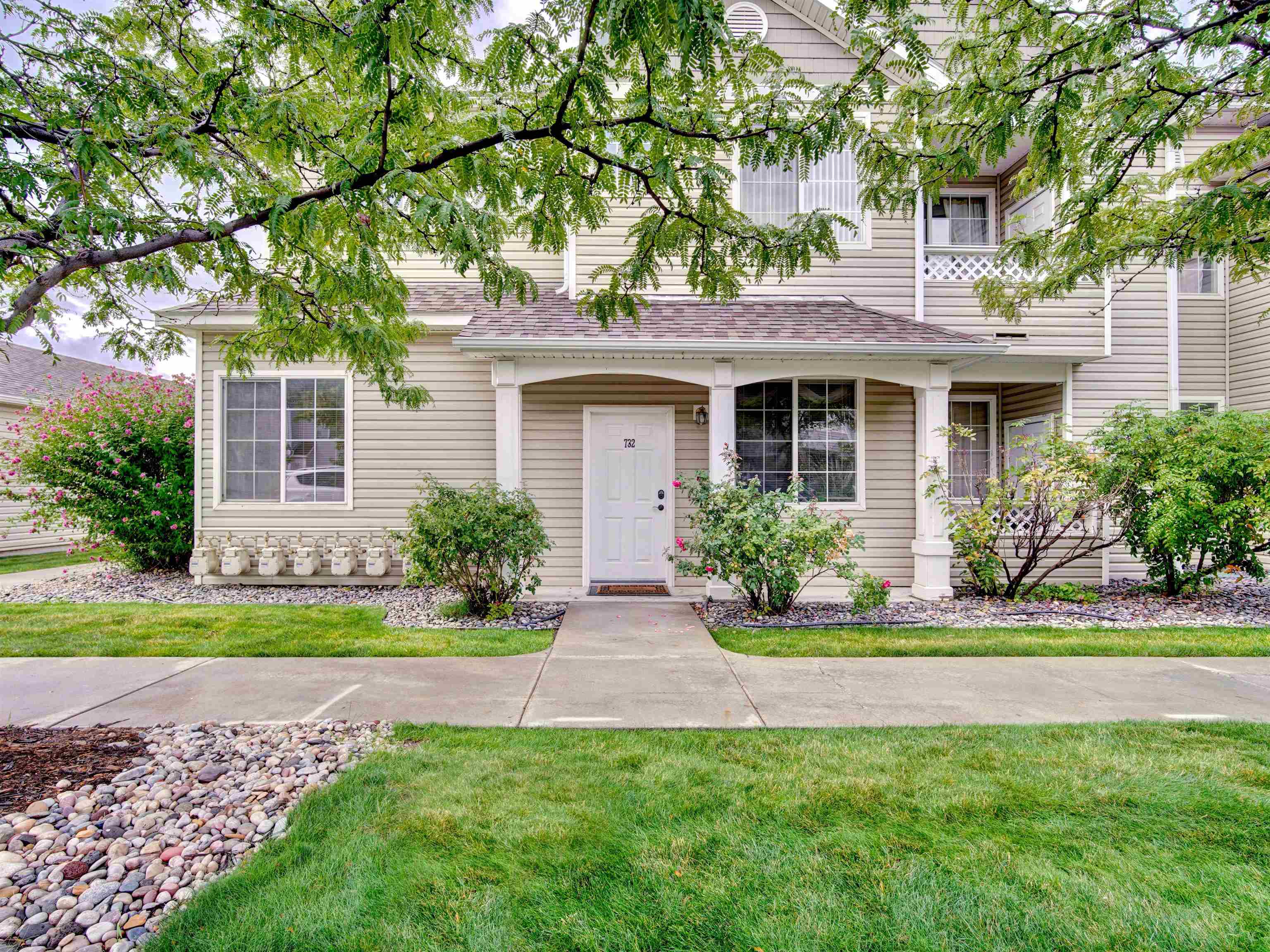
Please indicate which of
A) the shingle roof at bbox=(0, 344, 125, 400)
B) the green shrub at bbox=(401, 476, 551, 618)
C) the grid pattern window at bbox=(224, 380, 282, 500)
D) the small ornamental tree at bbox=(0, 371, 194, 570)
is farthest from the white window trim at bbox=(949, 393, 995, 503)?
the shingle roof at bbox=(0, 344, 125, 400)

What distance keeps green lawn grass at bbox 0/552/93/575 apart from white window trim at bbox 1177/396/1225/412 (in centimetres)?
1738

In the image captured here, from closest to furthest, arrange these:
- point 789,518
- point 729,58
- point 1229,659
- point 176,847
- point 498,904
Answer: point 498,904, point 176,847, point 729,58, point 1229,659, point 789,518

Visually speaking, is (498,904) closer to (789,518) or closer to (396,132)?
(396,132)

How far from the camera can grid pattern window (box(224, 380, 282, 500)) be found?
7895mm

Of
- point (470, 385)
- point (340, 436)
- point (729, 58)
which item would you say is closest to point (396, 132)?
point (729, 58)

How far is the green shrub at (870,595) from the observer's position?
20.2 feet

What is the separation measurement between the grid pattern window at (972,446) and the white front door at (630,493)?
14.9 feet

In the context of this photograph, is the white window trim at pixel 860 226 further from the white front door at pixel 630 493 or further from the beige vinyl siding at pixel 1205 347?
the beige vinyl siding at pixel 1205 347

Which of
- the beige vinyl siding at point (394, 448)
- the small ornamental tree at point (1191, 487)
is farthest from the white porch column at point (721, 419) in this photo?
the small ornamental tree at point (1191, 487)

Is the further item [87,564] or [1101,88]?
[87,564]

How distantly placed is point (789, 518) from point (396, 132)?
527 cm

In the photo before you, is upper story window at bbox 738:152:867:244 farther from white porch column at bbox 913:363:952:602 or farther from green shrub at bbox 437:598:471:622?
green shrub at bbox 437:598:471:622

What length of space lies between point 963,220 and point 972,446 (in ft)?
12.2

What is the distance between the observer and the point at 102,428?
816 centimetres
